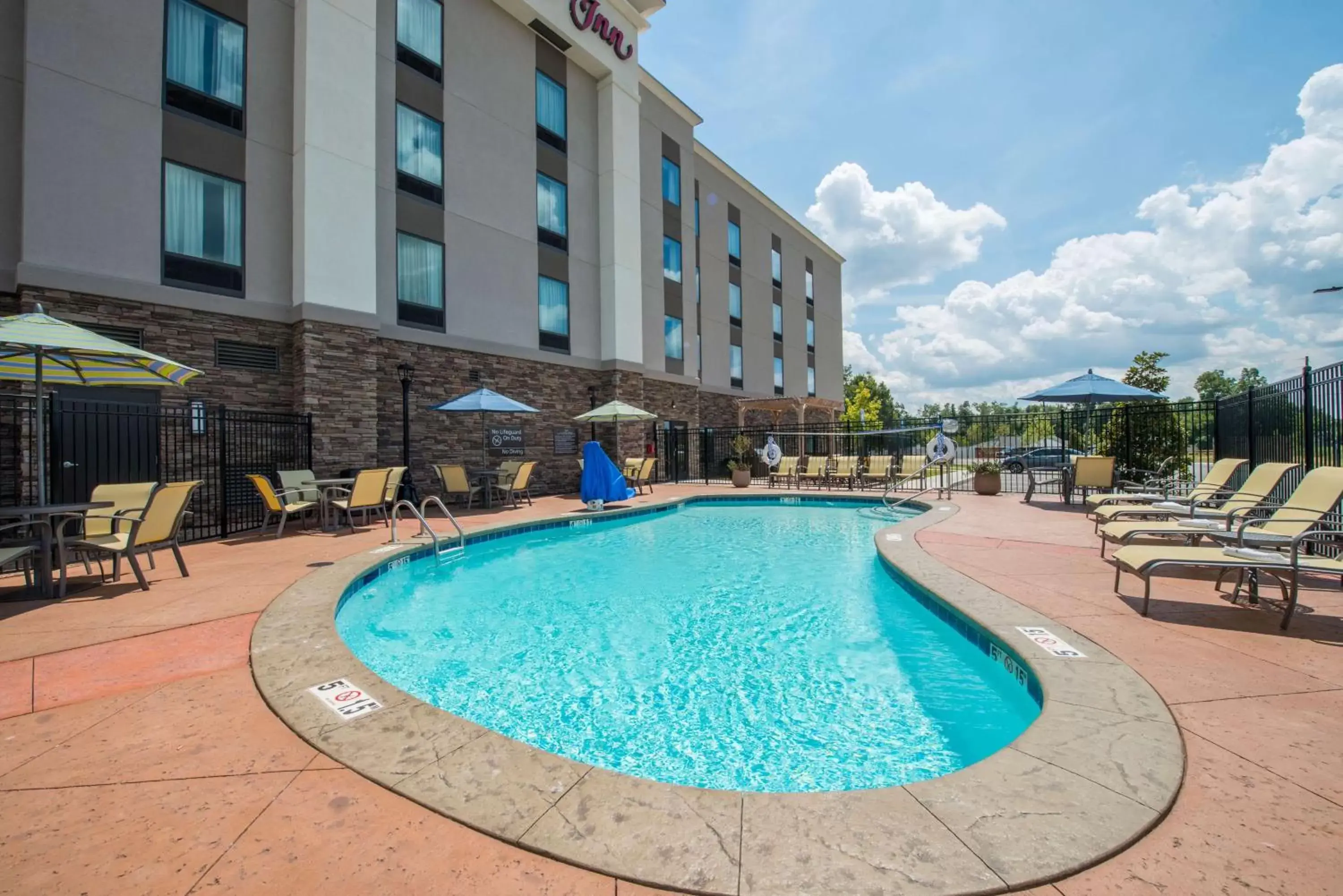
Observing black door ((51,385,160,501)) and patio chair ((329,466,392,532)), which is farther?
patio chair ((329,466,392,532))

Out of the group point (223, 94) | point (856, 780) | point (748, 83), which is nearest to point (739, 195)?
point (748, 83)

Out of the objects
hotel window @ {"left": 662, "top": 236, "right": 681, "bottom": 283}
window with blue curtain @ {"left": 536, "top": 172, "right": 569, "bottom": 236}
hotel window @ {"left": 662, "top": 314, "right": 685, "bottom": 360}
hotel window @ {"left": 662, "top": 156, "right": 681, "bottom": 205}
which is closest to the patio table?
window with blue curtain @ {"left": 536, "top": 172, "right": 569, "bottom": 236}

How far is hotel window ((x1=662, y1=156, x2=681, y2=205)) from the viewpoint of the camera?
1898 cm

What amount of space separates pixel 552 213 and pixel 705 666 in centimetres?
1408

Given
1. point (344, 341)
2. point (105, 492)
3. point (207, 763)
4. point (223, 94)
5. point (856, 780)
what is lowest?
point (856, 780)

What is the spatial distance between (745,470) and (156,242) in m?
12.8

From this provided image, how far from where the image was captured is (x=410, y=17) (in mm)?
11930

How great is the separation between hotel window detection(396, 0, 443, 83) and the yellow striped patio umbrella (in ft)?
30.8

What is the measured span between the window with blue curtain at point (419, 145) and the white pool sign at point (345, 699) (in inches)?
480

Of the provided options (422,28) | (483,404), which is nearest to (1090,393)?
(483,404)

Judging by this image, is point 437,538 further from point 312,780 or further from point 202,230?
point 202,230

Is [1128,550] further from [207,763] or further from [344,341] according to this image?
[344,341]

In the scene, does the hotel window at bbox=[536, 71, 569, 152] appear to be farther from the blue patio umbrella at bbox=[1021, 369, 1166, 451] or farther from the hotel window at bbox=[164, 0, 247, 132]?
the blue patio umbrella at bbox=[1021, 369, 1166, 451]

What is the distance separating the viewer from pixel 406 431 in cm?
1091
